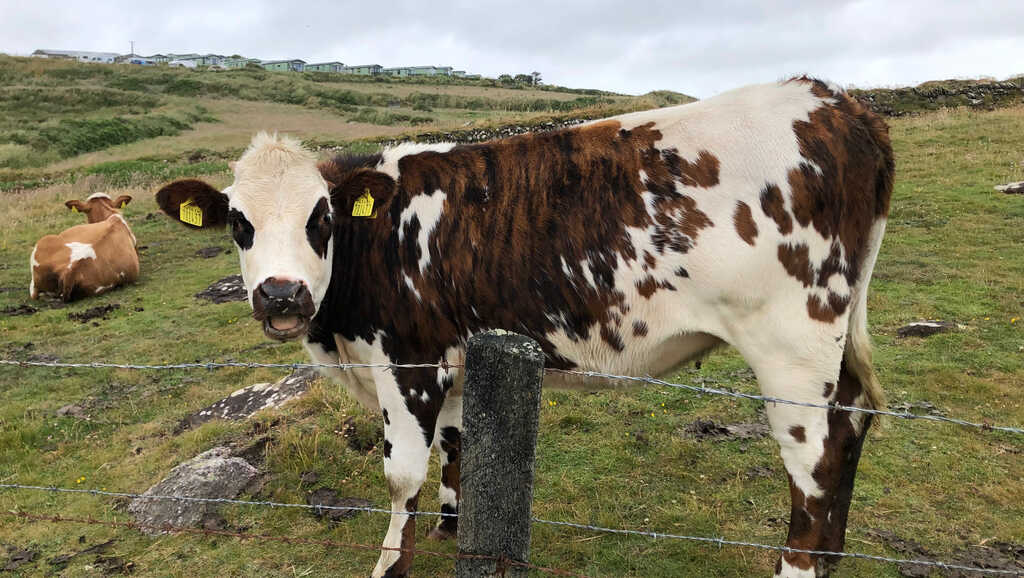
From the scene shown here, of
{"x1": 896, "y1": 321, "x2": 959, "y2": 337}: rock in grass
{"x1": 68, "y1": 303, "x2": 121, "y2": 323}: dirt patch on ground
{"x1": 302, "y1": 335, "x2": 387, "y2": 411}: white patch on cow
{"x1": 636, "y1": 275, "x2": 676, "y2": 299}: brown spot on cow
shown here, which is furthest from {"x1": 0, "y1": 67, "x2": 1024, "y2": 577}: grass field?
{"x1": 636, "y1": 275, "x2": 676, "y2": 299}: brown spot on cow

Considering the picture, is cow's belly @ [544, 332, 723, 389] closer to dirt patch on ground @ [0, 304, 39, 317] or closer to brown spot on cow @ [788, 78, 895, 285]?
brown spot on cow @ [788, 78, 895, 285]

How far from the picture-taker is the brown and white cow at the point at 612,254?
12.2 feet

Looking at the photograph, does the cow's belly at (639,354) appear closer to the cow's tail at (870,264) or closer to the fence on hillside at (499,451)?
the cow's tail at (870,264)

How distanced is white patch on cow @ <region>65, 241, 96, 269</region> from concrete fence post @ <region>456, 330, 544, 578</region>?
37.5ft

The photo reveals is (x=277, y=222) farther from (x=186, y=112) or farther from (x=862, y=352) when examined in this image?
(x=186, y=112)

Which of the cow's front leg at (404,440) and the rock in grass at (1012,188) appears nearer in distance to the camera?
the cow's front leg at (404,440)

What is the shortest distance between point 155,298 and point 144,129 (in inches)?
1454

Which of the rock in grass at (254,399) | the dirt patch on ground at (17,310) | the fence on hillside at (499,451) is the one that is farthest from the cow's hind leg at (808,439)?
the dirt patch on ground at (17,310)

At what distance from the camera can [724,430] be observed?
6090 mm

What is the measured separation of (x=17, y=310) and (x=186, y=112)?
135ft

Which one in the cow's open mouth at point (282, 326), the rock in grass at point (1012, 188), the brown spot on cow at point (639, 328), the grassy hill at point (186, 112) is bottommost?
the brown spot on cow at point (639, 328)

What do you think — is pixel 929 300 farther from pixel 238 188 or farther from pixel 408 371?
pixel 238 188

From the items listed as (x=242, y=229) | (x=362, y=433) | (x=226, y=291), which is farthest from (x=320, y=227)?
(x=226, y=291)

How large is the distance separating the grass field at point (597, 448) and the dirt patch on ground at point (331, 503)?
80mm
